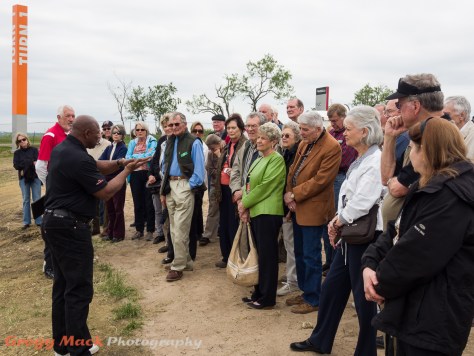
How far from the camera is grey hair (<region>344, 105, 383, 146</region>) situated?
11.0 feet

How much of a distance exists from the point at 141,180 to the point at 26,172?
3.27 m

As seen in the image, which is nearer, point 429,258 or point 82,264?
point 429,258

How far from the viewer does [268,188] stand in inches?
179

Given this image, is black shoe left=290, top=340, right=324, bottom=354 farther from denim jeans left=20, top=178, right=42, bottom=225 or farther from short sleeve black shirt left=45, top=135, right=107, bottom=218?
denim jeans left=20, top=178, right=42, bottom=225

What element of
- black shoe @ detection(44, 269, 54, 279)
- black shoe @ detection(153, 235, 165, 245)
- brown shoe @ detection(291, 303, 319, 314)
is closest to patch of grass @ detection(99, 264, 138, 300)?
black shoe @ detection(44, 269, 54, 279)

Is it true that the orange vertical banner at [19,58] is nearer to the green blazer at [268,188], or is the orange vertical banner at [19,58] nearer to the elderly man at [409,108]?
the green blazer at [268,188]

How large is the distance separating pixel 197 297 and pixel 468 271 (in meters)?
3.61

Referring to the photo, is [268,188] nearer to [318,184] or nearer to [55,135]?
[318,184]

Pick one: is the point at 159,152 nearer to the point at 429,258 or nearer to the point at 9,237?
the point at 9,237

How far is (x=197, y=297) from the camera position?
5.12 meters

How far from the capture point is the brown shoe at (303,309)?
4500 millimetres

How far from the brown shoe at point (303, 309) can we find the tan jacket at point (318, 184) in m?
0.89

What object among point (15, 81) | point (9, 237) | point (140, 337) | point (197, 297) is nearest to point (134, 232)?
point (9, 237)

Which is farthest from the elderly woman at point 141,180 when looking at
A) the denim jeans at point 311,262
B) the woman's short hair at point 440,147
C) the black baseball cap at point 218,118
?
the woman's short hair at point 440,147
